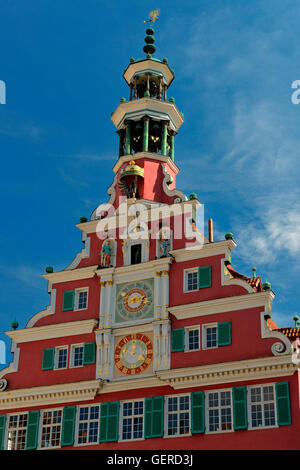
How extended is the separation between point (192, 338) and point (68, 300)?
745 centimetres

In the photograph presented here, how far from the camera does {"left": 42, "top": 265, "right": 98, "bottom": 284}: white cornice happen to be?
146 feet

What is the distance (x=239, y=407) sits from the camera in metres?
37.9

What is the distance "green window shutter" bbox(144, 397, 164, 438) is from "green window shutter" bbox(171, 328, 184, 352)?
2.47 meters

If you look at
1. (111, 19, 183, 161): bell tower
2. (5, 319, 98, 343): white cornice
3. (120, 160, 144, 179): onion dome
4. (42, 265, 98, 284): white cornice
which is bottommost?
(5, 319, 98, 343): white cornice

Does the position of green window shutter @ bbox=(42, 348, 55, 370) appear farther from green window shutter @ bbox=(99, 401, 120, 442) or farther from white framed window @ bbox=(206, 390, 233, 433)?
white framed window @ bbox=(206, 390, 233, 433)

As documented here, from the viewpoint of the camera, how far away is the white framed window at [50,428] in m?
41.3

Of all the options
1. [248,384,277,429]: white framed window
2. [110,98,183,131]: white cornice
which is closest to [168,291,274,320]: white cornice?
[248,384,277,429]: white framed window

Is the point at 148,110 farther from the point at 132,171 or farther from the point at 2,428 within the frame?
the point at 2,428

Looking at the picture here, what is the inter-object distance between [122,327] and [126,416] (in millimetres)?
4448

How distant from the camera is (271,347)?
127 ft

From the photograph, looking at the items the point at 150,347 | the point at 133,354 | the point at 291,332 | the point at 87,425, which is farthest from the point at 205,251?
the point at 87,425

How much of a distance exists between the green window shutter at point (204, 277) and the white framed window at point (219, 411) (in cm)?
538

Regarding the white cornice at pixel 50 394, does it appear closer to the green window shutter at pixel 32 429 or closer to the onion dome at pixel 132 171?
the green window shutter at pixel 32 429
